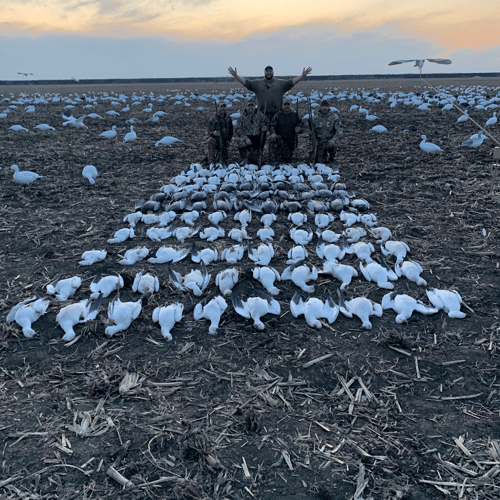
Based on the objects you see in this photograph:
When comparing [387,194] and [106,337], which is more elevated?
[387,194]

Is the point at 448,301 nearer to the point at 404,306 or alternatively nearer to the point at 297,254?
the point at 404,306

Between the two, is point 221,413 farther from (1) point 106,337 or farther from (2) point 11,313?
(2) point 11,313

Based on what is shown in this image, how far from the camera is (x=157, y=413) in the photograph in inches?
116

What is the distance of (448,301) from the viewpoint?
13.6 ft

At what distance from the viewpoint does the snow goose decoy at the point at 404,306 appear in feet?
13.2

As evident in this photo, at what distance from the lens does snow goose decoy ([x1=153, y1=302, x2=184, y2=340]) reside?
383 centimetres

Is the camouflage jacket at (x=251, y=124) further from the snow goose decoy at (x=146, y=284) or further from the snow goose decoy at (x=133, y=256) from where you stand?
the snow goose decoy at (x=146, y=284)

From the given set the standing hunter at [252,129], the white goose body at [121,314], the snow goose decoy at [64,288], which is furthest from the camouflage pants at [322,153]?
the white goose body at [121,314]

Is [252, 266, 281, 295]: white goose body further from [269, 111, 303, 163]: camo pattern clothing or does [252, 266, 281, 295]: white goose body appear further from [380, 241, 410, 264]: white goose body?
[269, 111, 303, 163]: camo pattern clothing

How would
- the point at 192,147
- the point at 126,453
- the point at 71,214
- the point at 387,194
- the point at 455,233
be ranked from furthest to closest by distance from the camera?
the point at 192,147, the point at 387,194, the point at 71,214, the point at 455,233, the point at 126,453

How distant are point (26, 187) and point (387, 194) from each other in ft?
23.5

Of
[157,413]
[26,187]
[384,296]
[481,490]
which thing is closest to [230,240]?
[384,296]

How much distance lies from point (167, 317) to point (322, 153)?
7140 millimetres

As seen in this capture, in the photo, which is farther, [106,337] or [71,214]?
[71,214]
